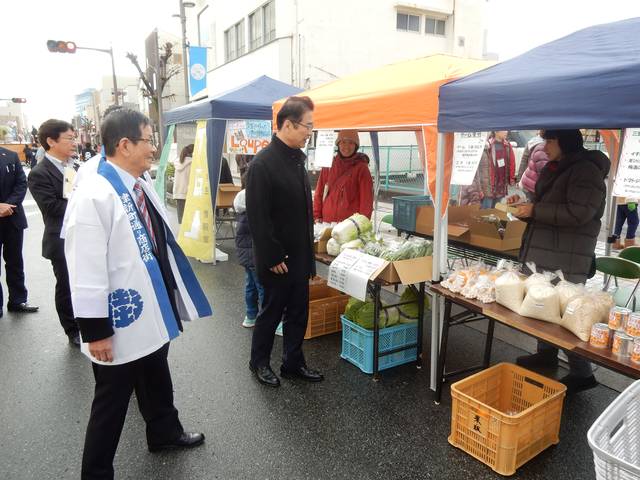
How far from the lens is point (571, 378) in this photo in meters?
3.45

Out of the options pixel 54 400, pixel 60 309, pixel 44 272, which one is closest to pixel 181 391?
pixel 54 400

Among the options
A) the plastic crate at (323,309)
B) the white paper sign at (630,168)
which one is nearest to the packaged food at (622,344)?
the white paper sign at (630,168)

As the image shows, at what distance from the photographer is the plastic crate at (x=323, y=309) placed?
173 inches

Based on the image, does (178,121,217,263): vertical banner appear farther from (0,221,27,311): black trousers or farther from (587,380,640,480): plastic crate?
(587,380,640,480): plastic crate

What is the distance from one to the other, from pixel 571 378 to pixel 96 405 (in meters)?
3.22

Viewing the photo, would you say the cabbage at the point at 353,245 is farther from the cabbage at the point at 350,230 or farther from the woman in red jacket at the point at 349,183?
the woman in red jacket at the point at 349,183

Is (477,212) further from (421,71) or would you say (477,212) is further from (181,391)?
(181,391)

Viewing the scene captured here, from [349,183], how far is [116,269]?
10.9 feet

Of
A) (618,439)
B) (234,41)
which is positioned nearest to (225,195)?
Result: (618,439)

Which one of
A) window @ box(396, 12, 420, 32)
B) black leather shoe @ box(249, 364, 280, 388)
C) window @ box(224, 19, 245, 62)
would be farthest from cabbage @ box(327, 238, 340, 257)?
window @ box(224, 19, 245, 62)

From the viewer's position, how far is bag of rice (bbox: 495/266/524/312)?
2.71 m

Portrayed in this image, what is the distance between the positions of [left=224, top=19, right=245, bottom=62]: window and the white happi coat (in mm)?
19128

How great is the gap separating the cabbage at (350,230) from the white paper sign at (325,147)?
0.84m

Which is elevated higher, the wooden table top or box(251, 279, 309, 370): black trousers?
the wooden table top
